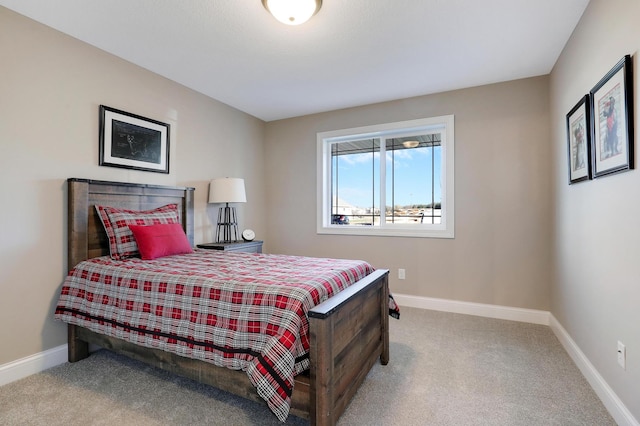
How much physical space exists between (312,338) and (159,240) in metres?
1.73

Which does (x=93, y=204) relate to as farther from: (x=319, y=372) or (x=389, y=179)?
(x=389, y=179)

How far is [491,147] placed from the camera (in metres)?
3.30

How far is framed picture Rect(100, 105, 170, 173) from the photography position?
2.65 meters

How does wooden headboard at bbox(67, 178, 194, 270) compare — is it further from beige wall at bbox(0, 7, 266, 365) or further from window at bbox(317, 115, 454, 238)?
window at bbox(317, 115, 454, 238)

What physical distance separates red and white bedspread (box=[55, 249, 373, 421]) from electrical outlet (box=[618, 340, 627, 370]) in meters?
1.41

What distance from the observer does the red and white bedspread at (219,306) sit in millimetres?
1418

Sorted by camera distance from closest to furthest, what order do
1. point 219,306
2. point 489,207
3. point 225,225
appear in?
point 219,306 < point 489,207 < point 225,225

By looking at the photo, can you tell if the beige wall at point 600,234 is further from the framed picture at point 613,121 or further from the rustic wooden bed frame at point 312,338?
the rustic wooden bed frame at point 312,338

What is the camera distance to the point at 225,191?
3.48 m

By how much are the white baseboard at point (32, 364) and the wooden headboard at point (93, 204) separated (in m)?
0.62

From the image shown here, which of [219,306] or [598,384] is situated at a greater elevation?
[219,306]

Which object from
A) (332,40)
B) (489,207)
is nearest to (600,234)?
(489,207)

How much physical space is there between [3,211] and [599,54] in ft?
12.7

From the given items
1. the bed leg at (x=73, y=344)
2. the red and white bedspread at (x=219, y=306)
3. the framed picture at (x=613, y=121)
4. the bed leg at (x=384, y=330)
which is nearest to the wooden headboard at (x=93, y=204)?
the red and white bedspread at (x=219, y=306)
